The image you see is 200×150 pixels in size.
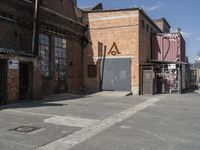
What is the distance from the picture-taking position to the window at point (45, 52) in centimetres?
2242

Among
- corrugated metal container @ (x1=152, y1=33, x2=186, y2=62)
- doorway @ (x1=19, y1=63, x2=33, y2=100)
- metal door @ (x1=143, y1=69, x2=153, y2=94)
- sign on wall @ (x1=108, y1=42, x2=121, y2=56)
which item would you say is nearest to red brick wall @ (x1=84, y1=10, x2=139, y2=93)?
sign on wall @ (x1=108, y1=42, x2=121, y2=56)

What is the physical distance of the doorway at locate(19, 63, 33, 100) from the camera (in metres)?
17.8

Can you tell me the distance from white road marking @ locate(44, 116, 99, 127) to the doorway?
6.40 metres

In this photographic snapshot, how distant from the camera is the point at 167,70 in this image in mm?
30438

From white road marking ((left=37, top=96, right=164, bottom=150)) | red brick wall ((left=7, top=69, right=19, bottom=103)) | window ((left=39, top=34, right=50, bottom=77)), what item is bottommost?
white road marking ((left=37, top=96, right=164, bottom=150))

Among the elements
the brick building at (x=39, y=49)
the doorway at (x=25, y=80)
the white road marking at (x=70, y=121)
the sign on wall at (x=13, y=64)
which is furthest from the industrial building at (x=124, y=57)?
the white road marking at (x=70, y=121)

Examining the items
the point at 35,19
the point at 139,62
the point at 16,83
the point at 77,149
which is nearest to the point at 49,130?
the point at 77,149

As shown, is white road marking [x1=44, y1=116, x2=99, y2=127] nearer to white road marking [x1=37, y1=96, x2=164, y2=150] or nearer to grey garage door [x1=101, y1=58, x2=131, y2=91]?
white road marking [x1=37, y1=96, x2=164, y2=150]

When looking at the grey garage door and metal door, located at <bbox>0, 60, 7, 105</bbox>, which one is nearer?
metal door, located at <bbox>0, 60, 7, 105</bbox>

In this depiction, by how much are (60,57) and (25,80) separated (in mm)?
7198

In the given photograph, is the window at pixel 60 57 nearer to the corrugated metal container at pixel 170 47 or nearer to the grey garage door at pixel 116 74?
the grey garage door at pixel 116 74

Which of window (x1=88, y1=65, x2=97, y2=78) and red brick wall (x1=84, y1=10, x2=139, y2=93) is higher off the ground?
red brick wall (x1=84, y1=10, x2=139, y2=93)

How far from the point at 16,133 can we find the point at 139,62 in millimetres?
19411

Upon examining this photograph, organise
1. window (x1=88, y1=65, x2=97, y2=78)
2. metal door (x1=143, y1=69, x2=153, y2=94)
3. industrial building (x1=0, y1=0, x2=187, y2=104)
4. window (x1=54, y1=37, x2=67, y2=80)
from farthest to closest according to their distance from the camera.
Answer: window (x1=88, y1=65, x2=97, y2=78) → metal door (x1=143, y1=69, x2=153, y2=94) → window (x1=54, y1=37, x2=67, y2=80) → industrial building (x1=0, y1=0, x2=187, y2=104)
